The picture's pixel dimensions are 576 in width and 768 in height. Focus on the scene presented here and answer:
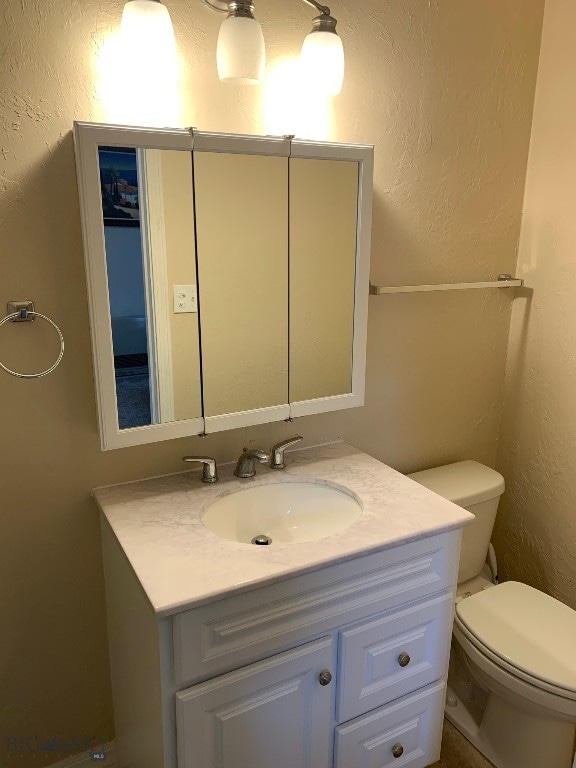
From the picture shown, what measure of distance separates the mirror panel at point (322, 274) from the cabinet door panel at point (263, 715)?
0.66 m

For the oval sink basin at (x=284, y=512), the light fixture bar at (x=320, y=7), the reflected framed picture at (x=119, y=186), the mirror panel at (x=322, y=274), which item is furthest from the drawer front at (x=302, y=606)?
the light fixture bar at (x=320, y=7)

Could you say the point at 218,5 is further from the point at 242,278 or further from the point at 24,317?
the point at 24,317

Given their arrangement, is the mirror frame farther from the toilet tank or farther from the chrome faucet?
the toilet tank

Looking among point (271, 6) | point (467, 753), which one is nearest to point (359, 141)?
point (271, 6)

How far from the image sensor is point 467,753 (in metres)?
1.75

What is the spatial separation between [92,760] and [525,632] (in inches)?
47.7

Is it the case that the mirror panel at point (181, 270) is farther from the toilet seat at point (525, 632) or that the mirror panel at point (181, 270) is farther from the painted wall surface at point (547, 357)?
the painted wall surface at point (547, 357)

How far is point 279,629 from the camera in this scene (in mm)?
1215

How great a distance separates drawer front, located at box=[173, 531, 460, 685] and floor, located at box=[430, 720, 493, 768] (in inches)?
25.7

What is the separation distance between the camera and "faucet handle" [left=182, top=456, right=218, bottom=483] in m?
1.49

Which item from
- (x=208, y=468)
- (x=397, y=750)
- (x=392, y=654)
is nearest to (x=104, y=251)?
(x=208, y=468)

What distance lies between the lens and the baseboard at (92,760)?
1.60m

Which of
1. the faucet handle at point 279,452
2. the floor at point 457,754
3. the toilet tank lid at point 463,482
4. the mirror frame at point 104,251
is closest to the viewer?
the mirror frame at point 104,251

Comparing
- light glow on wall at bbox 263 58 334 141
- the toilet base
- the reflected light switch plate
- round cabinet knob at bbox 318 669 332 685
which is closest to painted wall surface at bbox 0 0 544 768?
light glow on wall at bbox 263 58 334 141
